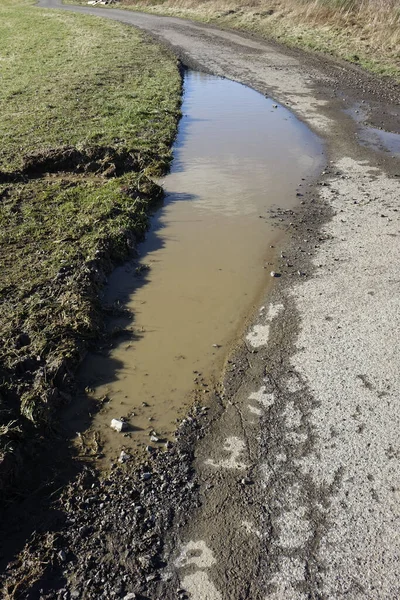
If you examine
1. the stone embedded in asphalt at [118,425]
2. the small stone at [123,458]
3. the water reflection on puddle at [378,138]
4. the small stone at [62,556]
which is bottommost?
the small stone at [62,556]

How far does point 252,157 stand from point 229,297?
5.80 m

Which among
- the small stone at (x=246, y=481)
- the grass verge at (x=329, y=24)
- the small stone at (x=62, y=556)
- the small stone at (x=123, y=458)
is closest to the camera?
the small stone at (x=62, y=556)

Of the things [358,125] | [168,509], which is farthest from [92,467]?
[358,125]

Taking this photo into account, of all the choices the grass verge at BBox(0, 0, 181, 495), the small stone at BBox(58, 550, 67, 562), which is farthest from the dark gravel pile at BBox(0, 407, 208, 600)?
the grass verge at BBox(0, 0, 181, 495)

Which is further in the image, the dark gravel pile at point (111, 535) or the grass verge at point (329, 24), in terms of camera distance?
A: the grass verge at point (329, 24)

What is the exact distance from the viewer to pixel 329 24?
2561 centimetres

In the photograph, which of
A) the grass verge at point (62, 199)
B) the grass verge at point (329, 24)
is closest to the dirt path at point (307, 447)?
the grass verge at point (62, 199)

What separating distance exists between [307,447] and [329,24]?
998 inches

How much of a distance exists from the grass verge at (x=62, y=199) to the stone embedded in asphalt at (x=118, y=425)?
0.57 m

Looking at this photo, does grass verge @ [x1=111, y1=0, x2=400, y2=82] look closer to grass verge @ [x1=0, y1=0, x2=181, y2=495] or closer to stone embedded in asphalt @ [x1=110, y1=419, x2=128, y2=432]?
grass verge @ [x1=0, y1=0, x2=181, y2=495]

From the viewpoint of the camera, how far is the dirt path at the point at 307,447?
12.9ft

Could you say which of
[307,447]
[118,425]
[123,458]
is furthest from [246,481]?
[118,425]

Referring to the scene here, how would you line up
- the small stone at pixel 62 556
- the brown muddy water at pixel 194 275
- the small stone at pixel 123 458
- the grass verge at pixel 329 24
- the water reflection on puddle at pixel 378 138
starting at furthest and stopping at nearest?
the grass verge at pixel 329 24 → the water reflection on puddle at pixel 378 138 → the brown muddy water at pixel 194 275 → the small stone at pixel 123 458 → the small stone at pixel 62 556

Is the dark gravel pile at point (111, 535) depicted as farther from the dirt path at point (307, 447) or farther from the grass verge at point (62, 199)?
the grass verge at point (62, 199)
